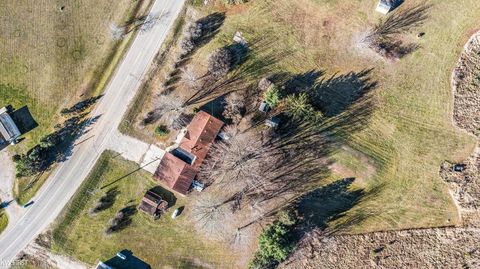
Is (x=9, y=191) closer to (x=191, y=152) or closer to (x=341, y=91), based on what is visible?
(x=191, y=152)

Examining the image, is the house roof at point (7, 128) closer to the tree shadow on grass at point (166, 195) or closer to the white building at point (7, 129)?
the white building at point (7, 129)

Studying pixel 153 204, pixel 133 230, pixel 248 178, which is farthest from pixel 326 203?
pixel 133 230

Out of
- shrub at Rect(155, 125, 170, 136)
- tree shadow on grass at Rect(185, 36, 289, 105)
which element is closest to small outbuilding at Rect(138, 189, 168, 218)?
shrub at Rect(155, 125, 170, 136)

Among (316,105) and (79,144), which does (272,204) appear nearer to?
(316,105)

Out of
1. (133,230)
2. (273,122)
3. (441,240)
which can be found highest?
(273,122)

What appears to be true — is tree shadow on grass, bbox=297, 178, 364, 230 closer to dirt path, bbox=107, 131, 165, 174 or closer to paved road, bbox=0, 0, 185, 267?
dirt path, bbox=107, 131, 165, 174

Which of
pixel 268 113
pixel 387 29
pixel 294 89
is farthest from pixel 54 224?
pixel 387 29

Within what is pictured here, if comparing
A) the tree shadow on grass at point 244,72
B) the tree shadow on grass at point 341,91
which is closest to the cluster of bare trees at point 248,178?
the tree shadow on grass at point 244,72
